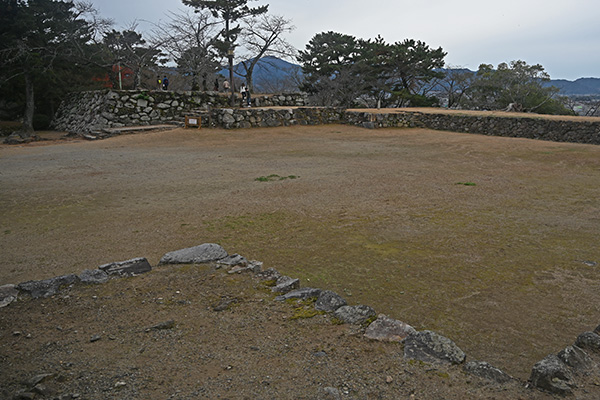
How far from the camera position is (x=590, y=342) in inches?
115

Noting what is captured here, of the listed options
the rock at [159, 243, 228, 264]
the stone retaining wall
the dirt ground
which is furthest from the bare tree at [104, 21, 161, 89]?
the rock at [159, 243, 228, 264]

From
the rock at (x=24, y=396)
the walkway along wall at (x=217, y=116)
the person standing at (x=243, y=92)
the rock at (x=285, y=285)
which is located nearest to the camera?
the rock at (x=24, y=396)

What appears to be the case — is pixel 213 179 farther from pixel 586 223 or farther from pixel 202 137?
pixel 202 137

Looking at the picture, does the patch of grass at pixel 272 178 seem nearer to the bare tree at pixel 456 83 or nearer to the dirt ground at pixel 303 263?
the dirt ground at pixel 303 263

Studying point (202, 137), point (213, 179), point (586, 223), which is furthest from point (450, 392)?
point (202, 137)

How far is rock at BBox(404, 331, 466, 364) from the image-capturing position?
2.72 meters

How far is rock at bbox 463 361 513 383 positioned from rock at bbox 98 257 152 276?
3209mm

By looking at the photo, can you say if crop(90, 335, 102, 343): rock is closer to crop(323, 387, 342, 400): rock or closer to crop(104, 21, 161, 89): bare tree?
crop(323, 387, 342, 400): rock

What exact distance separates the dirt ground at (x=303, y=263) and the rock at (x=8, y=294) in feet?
0.29

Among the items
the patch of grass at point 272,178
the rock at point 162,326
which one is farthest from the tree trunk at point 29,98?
the rock at point 162,326

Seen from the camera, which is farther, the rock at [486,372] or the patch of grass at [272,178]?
the patch of grass at [272,178]

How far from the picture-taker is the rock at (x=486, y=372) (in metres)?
2.53

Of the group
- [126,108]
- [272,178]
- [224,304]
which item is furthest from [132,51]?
[224,304]

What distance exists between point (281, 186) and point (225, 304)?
5630 millimetres
